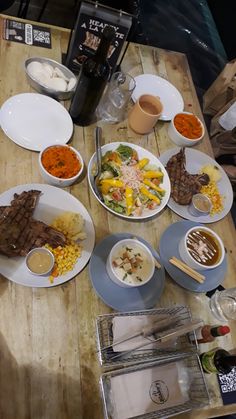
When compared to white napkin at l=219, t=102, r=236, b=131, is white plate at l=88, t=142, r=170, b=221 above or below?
above

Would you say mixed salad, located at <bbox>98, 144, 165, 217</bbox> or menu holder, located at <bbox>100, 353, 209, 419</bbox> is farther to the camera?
mixed salad, located at <bbox>98, 144, 165, 217</bbox>

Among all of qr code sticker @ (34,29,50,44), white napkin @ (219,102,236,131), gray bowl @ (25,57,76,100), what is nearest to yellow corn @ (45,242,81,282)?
gray bowl @ (25,57,76,100)

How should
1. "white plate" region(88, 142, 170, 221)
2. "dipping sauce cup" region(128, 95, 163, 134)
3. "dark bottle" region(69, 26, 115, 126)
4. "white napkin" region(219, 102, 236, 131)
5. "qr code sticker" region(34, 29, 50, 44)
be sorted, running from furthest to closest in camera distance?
"white napkin" region(219, 102, 236, 131)
"qr code sticker" region(34, 29, 50, 44)
"dipping sauce cup" region(128, 95, 163, 134)
"white plate" region(88, 142, 170, 221)
"dark bottle" region(69, 26, 115, 126)

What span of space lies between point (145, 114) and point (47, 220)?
27.7 inches

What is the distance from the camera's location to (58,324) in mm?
1177

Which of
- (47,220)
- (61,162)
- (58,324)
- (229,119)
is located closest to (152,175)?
(61,162)

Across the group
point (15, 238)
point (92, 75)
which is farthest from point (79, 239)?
point (92, 75)

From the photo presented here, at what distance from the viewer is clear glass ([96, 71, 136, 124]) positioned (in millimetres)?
1722

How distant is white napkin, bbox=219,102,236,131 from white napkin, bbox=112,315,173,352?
1954 millimetres

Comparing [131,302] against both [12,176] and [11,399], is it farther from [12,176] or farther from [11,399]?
[12,176]

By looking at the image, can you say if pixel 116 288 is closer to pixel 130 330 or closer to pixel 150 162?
pixel 130 330

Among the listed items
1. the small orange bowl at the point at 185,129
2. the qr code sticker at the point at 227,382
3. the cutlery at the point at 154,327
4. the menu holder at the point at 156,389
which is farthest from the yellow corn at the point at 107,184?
Answer: the qr code sticker at the point at 227,382

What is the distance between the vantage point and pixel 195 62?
3.44m

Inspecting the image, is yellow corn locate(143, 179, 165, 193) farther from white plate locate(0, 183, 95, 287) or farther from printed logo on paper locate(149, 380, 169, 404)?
printed logo on paper locate(149, 380, 169, 404)
